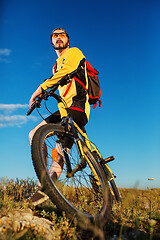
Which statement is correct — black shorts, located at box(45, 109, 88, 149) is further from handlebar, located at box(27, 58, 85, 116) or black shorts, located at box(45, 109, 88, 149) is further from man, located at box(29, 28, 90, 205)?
handlebar, located at box(27, 58, 85, 116)

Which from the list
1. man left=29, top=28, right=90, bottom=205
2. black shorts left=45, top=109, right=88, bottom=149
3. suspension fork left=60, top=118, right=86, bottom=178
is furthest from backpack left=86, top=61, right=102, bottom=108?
suspension fork left=60, top=118, right=86, bottom=178

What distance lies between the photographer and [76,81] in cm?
407

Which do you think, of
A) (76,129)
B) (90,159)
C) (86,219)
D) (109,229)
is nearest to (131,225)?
(109,229)

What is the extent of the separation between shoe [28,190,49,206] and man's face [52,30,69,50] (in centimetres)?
292

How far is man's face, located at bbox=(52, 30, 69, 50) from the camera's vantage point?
4734 millimetres

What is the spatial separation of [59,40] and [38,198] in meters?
3.11

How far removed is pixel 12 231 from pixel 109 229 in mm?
1418

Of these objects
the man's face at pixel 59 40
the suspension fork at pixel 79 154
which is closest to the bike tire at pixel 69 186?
the suspension fork at pixel 79 154

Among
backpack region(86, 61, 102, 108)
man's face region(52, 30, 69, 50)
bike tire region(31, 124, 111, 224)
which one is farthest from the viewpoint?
man's face region(52, 30, 69, 50)

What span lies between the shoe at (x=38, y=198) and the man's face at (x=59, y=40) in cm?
292

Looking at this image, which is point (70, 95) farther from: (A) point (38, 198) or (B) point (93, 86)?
(A) point (38, 198)

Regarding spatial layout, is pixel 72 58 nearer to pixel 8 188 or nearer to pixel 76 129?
pixel 76 129

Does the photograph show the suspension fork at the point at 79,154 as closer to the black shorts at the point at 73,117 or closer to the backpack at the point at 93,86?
the black shorts at the point at 73,117

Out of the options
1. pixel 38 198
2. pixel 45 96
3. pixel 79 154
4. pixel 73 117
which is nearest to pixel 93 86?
pixel 73 117
